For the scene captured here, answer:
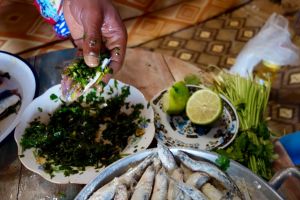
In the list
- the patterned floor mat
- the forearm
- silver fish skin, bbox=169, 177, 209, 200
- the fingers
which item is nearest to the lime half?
the fingers

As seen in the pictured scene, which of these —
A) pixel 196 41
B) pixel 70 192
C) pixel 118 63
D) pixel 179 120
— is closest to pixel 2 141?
pixel 70 192

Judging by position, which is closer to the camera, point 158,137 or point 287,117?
point 158,137

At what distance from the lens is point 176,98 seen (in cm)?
126

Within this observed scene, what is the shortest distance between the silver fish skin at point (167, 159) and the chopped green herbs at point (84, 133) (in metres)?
0.29

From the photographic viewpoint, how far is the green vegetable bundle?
113 cm

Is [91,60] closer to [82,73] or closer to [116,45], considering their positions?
[82,73]

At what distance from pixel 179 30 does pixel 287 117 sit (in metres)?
1.10

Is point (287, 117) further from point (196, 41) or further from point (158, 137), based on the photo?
point (158, 137)

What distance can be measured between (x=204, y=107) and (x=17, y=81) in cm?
75

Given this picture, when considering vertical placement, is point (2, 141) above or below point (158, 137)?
below

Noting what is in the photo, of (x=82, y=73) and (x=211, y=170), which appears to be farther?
(x=82, y=73)

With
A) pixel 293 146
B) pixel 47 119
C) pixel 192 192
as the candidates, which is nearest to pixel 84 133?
pixel 47 119

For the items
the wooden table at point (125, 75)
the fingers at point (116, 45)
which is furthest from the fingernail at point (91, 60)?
the wooden table at point (125, 75)

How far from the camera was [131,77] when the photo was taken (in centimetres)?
146
